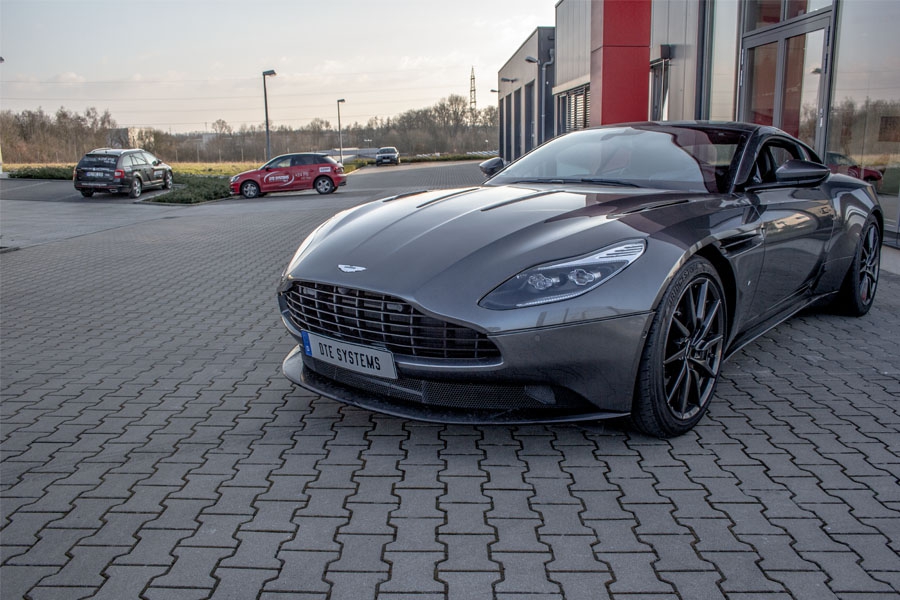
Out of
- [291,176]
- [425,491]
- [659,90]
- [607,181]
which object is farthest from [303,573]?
[291,176]

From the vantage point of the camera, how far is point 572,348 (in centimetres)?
299

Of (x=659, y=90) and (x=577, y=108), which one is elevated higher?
(x=577, y=108)

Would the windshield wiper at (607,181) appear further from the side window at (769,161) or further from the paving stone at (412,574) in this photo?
the paving stone at (412,574)

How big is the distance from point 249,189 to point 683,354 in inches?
906

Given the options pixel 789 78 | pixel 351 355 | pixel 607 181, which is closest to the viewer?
pixel 351 355

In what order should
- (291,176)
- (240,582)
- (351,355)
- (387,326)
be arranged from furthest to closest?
1. (291,176)
2. (351,355)
3. (387,326)
4. (240,582)

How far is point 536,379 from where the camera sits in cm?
303

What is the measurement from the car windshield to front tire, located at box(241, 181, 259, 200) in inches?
831

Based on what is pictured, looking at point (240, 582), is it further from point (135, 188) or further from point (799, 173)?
point (135, 188)

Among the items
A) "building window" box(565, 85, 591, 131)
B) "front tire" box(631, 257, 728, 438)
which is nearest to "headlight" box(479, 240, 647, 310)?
"front tire" box(631, 257, 728, 438)

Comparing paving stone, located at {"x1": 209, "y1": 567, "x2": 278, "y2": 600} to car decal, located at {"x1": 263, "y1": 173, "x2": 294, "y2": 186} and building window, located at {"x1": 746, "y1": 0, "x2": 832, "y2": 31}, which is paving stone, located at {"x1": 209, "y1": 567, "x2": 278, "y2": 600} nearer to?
building window, located at {"x1": 746, "y1": 0, "x2": 832, "y2": 31}

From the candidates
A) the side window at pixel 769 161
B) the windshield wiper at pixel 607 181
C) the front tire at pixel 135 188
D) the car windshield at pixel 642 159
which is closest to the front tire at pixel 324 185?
the front tire at pixel 135 188

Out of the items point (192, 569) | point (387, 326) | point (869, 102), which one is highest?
point (869, 102)

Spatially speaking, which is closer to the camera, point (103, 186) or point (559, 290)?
point (559, 290)
